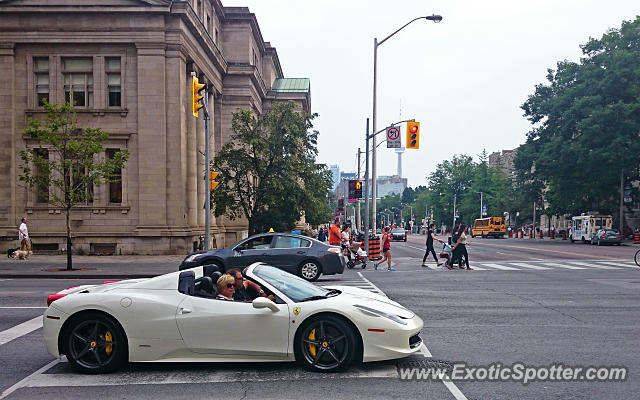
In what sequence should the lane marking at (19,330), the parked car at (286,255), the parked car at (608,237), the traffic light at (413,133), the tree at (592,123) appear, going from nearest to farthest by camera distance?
the lane marking at (19,330)
the parked car at (286,255)
the traffic light at (413,133)
the parked car at (608,237)
the tree at (592,123)

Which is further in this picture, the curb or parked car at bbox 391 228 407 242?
parked car at bbox 391 228 407 242

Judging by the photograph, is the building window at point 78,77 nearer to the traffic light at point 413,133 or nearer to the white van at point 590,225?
the traffic light at point 413,133

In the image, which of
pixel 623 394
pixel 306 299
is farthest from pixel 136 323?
pixel 623 394

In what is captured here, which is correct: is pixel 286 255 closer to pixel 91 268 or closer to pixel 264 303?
pixel 91 268

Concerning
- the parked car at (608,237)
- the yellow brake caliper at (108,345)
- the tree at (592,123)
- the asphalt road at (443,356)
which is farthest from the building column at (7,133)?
the tree at (592,123)

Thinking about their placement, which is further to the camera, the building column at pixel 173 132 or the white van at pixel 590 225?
the white van at pixel 590 225

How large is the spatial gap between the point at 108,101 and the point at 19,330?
2445 centimetres

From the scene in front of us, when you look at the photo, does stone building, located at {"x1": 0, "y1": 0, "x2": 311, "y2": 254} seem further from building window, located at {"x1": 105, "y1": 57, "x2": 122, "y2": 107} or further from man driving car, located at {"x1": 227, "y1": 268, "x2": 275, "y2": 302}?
man driving car, located at {"x1": 227, "y1": 268, "x2": 275, "y2": 302}

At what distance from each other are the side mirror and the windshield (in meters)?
0.34

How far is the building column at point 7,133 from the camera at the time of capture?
31562 millimetres

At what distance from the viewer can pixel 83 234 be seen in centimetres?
3150

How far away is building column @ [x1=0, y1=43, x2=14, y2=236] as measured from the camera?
31562mm

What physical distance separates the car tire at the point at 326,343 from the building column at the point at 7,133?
29.1 metres

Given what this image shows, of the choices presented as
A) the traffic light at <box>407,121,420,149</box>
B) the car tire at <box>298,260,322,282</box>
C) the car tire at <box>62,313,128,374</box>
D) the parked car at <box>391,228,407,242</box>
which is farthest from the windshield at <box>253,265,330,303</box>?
the parked car at <box>391,228,407,242</box>
